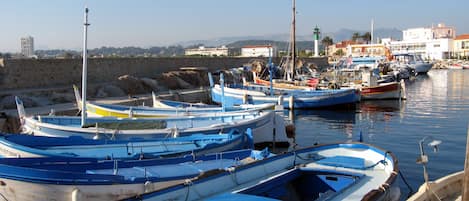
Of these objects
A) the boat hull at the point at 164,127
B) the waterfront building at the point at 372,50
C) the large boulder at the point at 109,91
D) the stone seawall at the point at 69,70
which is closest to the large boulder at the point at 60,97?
the large boulder at the point at 109,91

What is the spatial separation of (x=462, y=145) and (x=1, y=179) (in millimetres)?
16006

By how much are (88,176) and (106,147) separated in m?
3.29

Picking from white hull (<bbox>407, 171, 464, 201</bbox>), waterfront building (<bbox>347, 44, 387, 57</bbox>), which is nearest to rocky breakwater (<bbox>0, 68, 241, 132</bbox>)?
white hull (<bbox>407, 171, 464, 201</bbox>)

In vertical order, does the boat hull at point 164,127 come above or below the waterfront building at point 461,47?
below

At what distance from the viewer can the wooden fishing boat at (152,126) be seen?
13953 mm

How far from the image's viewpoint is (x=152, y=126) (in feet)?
49.9

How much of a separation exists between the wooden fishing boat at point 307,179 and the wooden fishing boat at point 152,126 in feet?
15.7

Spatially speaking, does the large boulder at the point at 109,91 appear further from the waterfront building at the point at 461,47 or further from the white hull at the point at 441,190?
the waterfront building at the point at 461,47

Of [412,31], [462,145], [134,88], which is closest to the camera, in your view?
[462,145]

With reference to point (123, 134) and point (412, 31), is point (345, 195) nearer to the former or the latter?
point (123, 134)

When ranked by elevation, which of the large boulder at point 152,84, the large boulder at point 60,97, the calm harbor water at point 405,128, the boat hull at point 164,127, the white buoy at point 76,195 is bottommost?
the calm harbor water at point 405,128

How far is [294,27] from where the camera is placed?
4031 centimetres

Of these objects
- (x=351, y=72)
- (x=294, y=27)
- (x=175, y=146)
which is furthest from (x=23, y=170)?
(x=351, y=72)

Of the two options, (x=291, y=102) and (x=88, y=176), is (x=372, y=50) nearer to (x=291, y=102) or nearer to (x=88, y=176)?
(x=291, y=102)
